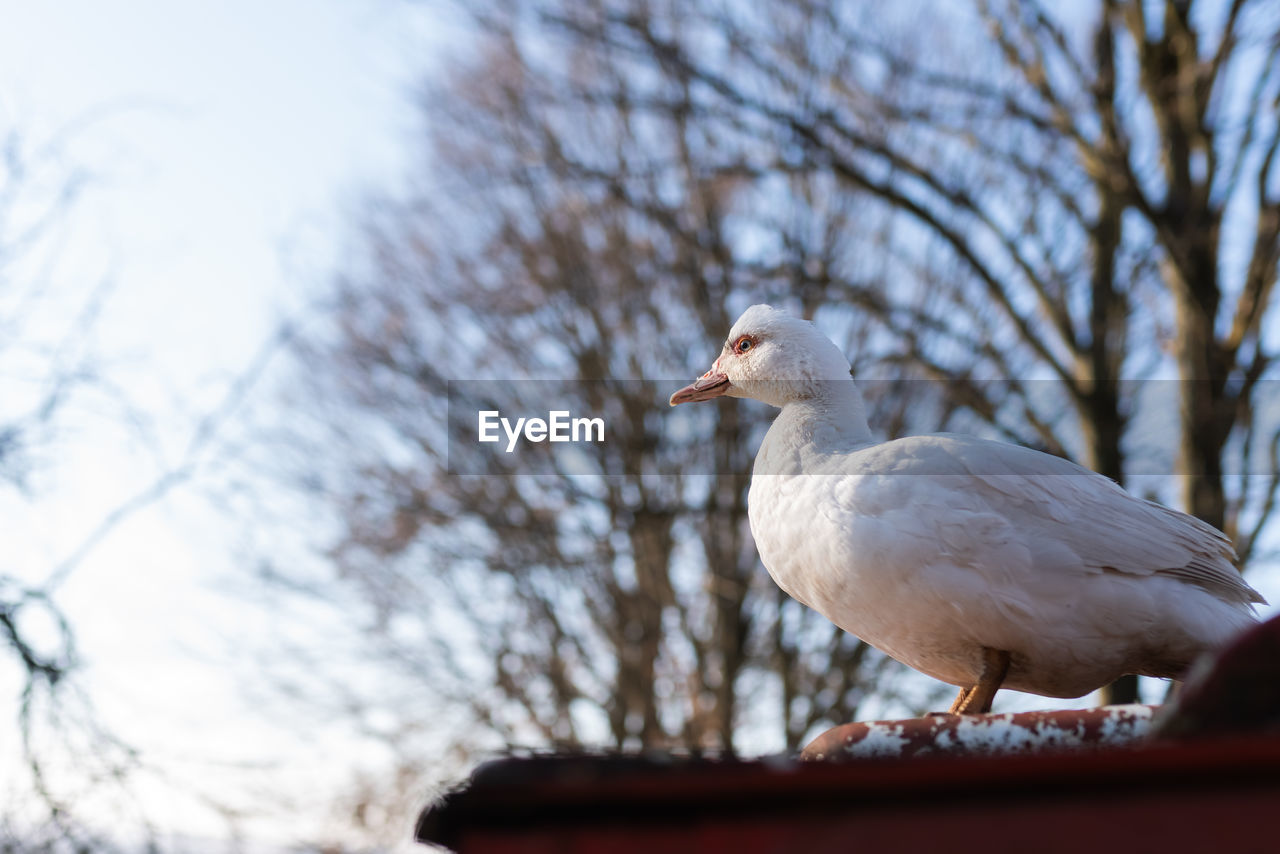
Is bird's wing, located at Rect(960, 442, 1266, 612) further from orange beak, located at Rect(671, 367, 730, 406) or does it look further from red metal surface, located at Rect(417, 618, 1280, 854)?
red metal surface, located at Rect(417, 618, 1280, 854)

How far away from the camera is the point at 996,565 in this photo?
8.37 ft

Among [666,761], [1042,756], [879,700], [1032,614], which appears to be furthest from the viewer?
[879,700]

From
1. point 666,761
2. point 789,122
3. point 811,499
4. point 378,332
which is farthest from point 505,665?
point 666,761

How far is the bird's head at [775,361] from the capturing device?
3143 millimetres

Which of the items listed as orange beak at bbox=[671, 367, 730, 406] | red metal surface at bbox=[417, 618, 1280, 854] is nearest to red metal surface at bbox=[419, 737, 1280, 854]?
red metal surface at bbox=[417, 618, 1280, 854]

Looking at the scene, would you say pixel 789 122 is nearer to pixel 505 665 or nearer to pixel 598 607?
pixel 598 607

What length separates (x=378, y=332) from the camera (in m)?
11.6

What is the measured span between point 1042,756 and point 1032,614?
168 cm

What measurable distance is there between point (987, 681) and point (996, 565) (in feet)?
Answer: 0.98

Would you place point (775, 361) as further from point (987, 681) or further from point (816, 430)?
point (987, 681)

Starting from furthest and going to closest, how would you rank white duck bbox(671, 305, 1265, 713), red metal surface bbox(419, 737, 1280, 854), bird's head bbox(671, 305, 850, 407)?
bird's head bbox(671, 305, 850, 407) → white duck bbox(671, 305, 1265, 713) → red metal surface bbox(419, 737, 1280, 854)

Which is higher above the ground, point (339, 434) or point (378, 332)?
point (378, 332)

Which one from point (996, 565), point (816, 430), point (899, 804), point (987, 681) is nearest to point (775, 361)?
point (816, 430)

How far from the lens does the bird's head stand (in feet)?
10.3
